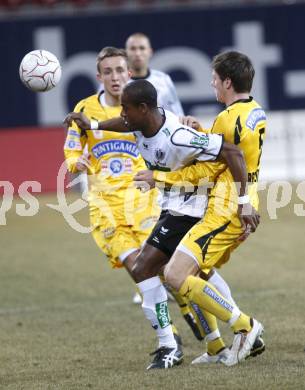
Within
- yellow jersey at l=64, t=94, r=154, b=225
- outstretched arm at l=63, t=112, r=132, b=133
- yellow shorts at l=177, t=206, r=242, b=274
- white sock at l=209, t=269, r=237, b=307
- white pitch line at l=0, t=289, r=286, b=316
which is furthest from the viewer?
white pitch line at l=0, t=289, r=286, b=316

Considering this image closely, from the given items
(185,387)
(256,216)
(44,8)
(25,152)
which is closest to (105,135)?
(256,216)

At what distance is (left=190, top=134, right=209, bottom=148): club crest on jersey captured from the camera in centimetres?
673

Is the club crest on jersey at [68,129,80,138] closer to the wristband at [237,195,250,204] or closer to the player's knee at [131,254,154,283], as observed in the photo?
the player's knee at [131,254,154,283]

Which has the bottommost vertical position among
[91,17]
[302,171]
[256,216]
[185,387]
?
[302,171]

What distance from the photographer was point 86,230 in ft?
55.1

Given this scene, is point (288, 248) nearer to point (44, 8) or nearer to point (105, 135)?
point (105, 135)

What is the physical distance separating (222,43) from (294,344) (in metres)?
14.1

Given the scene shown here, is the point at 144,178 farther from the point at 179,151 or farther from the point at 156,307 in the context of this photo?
the point at 156,307

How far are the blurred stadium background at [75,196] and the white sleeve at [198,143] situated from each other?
153cm

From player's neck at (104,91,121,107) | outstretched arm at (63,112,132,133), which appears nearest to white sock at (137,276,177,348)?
outstretched arm at (63,112,132,133)

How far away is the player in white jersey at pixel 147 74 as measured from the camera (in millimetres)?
10625

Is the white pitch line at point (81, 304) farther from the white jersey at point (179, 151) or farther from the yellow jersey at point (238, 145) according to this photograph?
the yellow jersey at point (238, 145)

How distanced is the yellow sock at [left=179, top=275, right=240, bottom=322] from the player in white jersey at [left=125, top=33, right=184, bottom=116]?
4022 mm

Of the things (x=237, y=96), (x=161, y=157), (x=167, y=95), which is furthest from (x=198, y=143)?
(x=167, y=95)
